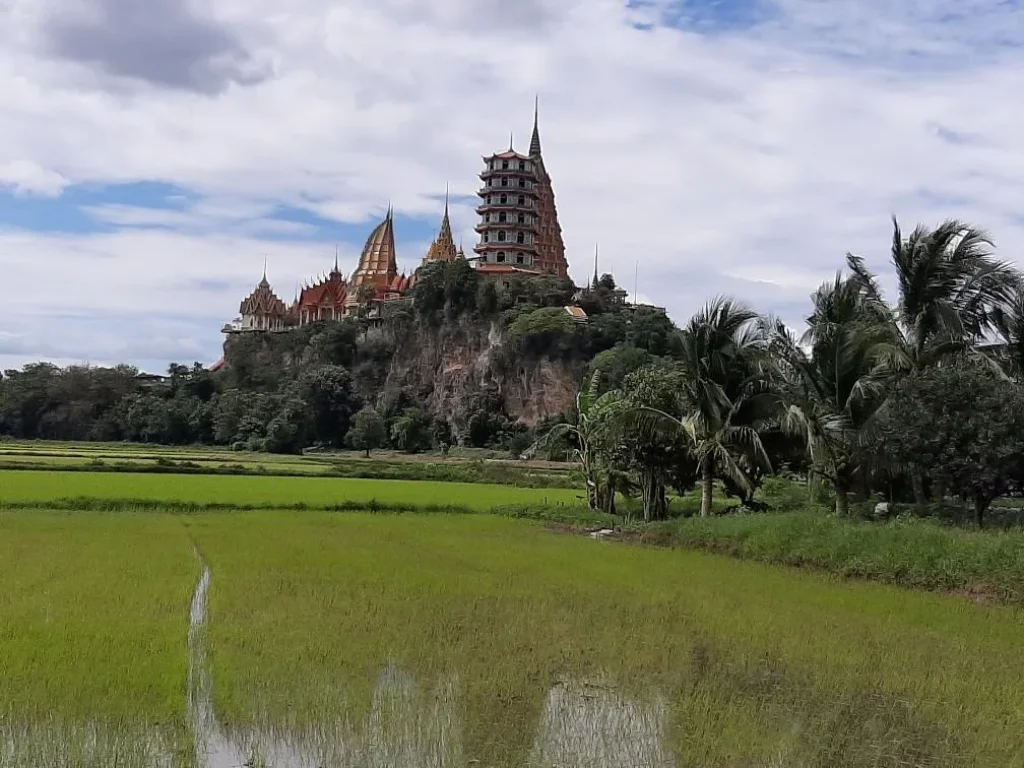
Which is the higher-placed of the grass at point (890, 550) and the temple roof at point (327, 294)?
the temple roof at point (327, 294)

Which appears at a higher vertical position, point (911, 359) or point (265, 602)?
point (911, 359)

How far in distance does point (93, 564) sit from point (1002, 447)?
40.5 ft

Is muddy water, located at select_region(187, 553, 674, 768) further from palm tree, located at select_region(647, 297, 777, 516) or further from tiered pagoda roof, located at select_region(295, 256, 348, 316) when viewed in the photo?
tiered pagoda roof, located at select_region(295, 256, 348, 316)

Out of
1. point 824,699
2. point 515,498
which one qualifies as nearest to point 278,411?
point 515,498

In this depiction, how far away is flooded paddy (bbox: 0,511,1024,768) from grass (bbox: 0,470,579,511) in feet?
34.5

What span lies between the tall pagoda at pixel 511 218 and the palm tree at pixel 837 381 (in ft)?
146

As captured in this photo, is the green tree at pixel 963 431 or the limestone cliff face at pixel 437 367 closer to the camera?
the green tree at pixel 963 431

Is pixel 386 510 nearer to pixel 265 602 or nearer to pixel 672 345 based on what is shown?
pixel 672 345

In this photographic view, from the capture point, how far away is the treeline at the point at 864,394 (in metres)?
14.9

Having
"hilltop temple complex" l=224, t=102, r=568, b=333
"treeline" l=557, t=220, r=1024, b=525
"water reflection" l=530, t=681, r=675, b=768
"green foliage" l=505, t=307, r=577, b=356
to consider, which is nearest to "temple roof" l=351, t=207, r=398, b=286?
"hilltop temple complex" l=224, t=102, r=568, b=333

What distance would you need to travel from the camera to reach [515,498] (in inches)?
1053

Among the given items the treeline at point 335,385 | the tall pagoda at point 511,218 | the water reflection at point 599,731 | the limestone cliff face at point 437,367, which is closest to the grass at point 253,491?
the water reflection at point 599,731

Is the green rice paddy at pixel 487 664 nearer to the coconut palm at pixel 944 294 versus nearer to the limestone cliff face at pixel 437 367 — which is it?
the coconut palm at pixel 944 294

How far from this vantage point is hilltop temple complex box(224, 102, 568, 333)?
63.4m
